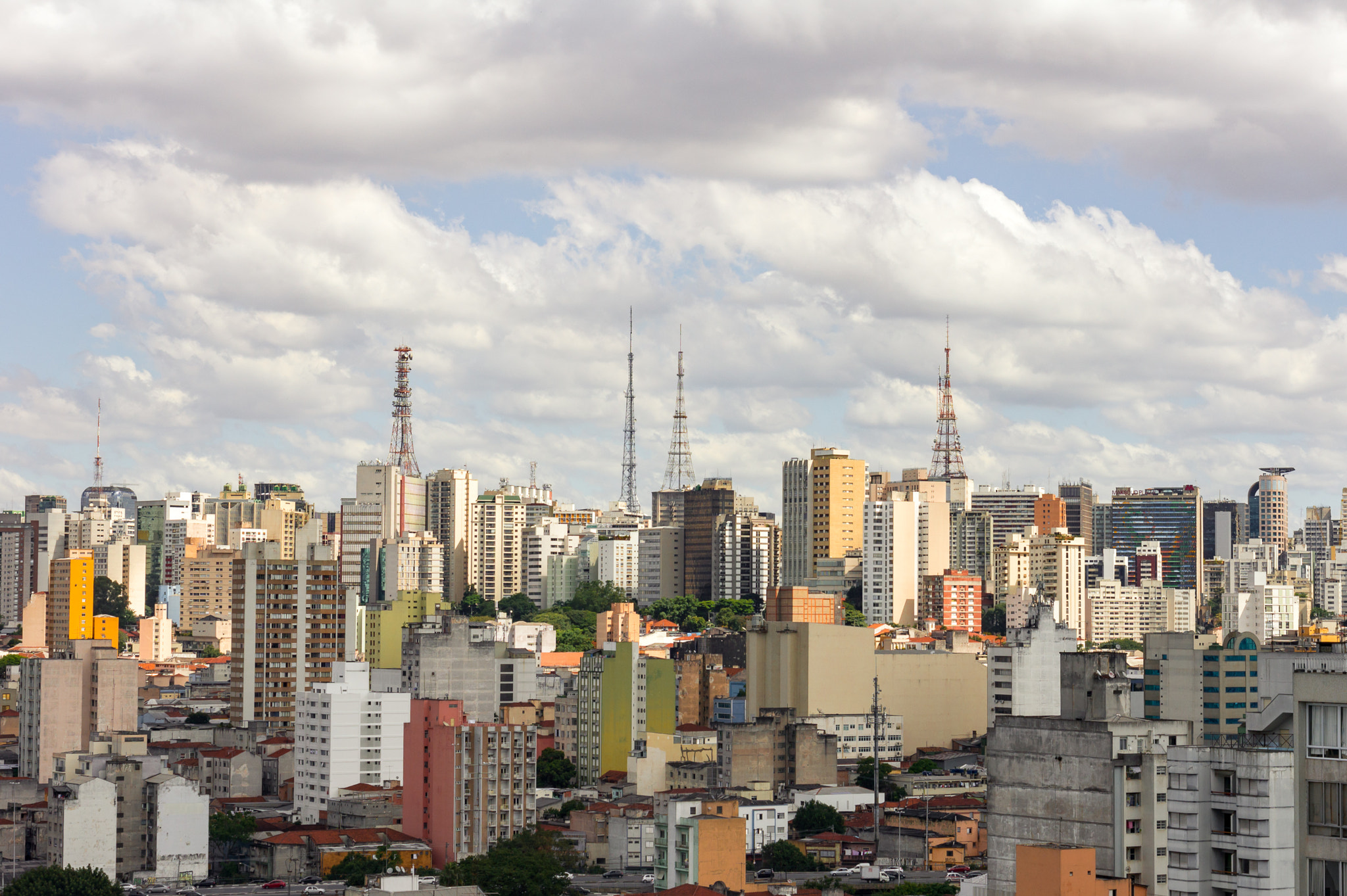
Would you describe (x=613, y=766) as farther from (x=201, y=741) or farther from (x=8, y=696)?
(x=8, y=696)

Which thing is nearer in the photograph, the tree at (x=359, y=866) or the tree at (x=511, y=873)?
the tree at (x=511, y=873)

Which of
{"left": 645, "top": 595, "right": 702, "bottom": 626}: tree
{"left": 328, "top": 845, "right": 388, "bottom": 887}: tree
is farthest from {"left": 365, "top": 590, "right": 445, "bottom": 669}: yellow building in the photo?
{"left": 328, "top": 845, "right": 388, "bottom": 887}: tree

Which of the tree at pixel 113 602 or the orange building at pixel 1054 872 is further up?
the tree at pixel 113 602

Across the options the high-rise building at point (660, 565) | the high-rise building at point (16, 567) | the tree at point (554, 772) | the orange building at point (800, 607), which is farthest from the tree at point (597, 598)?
the tree at point (554, 772)

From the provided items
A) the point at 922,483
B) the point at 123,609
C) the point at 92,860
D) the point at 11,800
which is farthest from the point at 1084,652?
the point at 123,609

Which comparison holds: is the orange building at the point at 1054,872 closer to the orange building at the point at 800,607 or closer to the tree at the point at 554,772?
the tree at the point at 554,772

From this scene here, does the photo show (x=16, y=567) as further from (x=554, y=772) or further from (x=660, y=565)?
(x=554, y=772)
